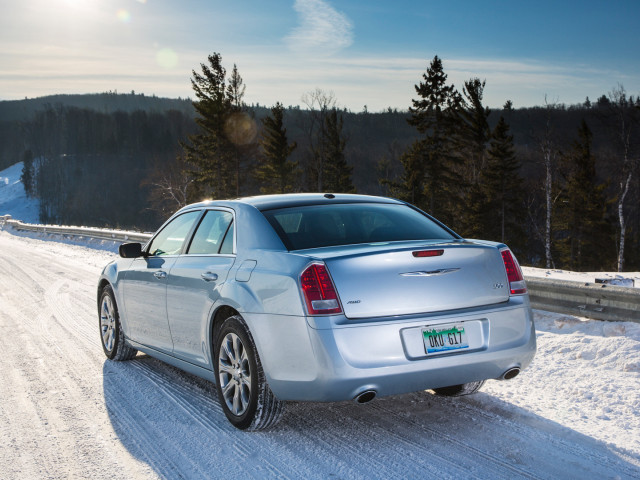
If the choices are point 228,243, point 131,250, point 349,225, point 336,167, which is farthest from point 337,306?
point 336,167

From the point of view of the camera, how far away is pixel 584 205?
52594mm

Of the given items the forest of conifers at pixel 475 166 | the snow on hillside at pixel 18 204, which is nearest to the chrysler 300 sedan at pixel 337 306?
the forest of conifers at pixel 475 166

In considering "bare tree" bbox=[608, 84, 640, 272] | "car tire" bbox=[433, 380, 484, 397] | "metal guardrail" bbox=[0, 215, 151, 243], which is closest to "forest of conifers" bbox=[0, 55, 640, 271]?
"bare tree" bbox=[608, 84, 640, 272]

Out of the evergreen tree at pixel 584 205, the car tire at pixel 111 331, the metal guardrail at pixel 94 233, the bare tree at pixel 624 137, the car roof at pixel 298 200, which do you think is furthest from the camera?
the evergreen tree at pixel 584 205

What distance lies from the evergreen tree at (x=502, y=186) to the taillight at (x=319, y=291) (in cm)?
4883

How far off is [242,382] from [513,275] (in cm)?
197

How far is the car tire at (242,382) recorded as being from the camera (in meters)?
4.16

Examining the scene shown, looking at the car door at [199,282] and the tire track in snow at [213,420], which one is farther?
the car door at [199,282]

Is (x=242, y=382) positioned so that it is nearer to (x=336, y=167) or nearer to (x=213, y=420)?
(x=213, y=420)

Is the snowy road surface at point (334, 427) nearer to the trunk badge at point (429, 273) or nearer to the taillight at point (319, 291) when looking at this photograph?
the taillight at point (319, 291)

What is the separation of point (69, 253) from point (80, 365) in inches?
653

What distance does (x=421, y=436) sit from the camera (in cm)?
415

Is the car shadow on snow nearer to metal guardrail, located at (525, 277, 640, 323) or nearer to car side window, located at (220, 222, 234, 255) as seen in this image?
car side window, located at (220, 222, 234, 255)

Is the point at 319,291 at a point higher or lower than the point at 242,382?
higher
